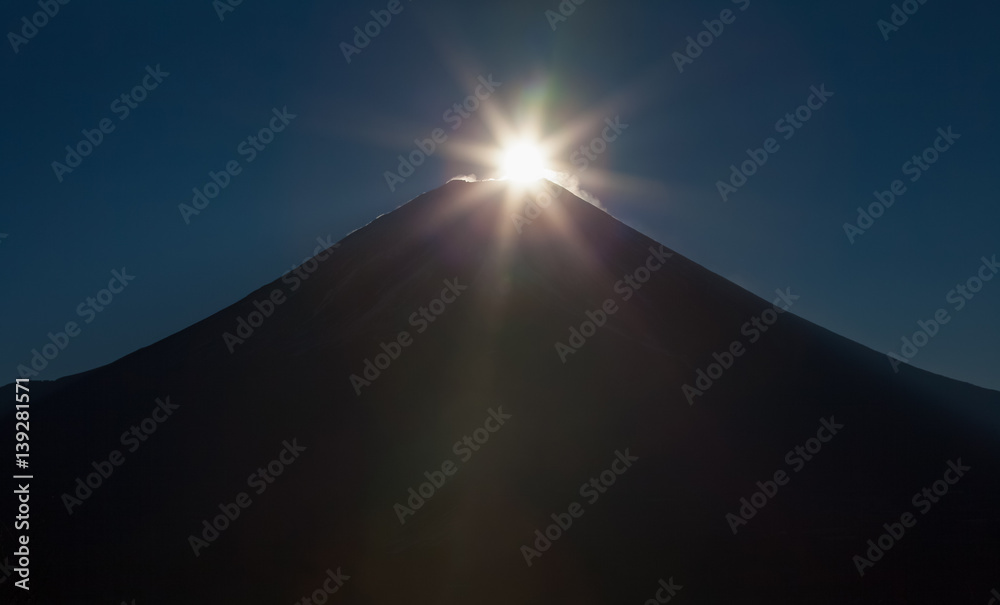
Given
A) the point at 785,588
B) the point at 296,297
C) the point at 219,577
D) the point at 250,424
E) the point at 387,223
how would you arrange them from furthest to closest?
1. the point at 387,223
2. the point at 296,297
3. the point at 250,424
4. the point at 219,577
5. the point at 785,588

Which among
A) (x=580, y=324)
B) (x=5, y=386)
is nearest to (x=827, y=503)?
(x=580, y=324)

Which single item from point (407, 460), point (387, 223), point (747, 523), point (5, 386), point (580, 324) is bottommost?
point (747, 523)

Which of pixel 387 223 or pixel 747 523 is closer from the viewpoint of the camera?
pixel 747 523

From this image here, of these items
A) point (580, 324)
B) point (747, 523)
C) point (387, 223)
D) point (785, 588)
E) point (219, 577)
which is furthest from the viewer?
point (387, 223)

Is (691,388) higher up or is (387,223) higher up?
(387,223)

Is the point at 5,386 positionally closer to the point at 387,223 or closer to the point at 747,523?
the point at 387,223

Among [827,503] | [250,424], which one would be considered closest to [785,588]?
[827,503]
